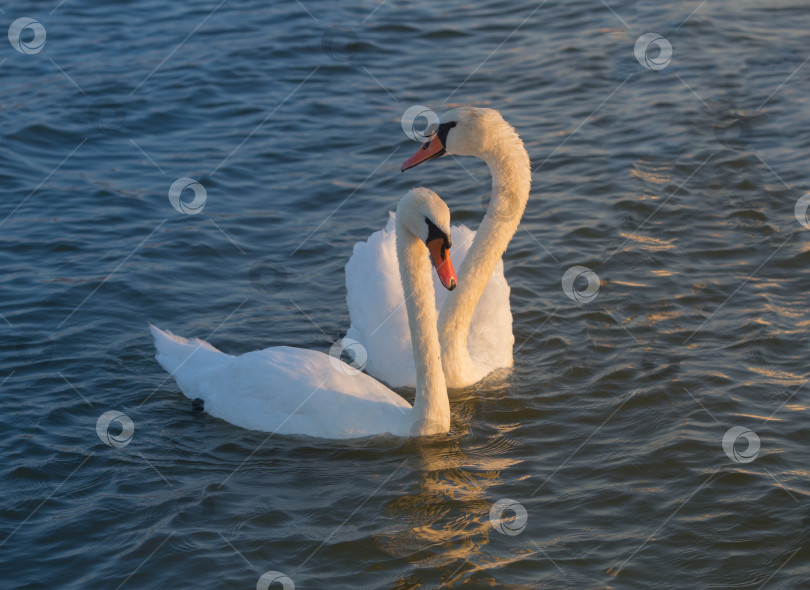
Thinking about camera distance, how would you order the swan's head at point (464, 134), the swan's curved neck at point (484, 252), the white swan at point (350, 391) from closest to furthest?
1. the white swan at point (350, 391)
2. the swan's head at point (464, 134)
3. the swan's curved neck at point (484, 252)

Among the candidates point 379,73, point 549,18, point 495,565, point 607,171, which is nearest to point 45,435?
point 495,565

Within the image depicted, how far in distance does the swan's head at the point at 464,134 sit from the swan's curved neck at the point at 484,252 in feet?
0.27

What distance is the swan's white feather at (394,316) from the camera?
8211mm

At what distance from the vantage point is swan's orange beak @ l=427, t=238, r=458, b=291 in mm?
6922

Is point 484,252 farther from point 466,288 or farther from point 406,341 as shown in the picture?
point 406,341

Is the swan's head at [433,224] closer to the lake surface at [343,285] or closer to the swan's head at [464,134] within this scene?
the swan's head at [464,134]

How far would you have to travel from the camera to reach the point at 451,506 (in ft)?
22.4

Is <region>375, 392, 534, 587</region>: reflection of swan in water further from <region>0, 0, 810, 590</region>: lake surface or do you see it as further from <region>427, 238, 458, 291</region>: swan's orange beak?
<region>427, 238, 458, 291</region>: swan's orange beak

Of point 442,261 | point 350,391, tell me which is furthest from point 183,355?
point 442,261

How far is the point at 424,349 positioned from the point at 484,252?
1.12 m

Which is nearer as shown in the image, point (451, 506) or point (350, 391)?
point (451, 506)

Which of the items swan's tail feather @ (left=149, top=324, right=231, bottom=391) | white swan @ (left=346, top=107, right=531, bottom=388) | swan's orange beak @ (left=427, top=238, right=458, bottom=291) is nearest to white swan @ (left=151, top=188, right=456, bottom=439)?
swan's orange beak @ (left=427, top=238, right=458, bottom=291)

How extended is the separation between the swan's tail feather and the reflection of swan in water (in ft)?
5.70

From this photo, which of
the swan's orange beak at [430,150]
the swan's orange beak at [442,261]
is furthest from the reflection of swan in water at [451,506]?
the swan's orange beak at [430,150]
